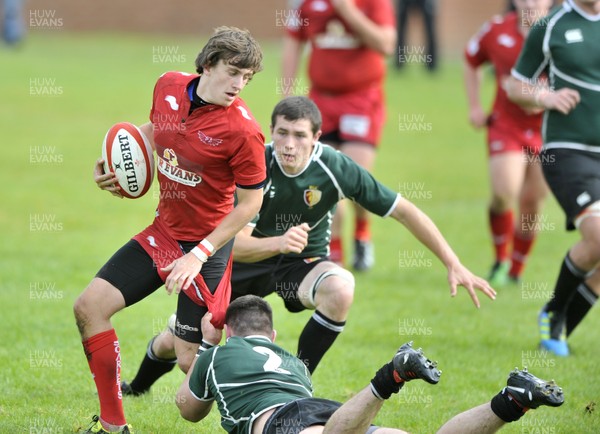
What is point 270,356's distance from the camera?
467cm

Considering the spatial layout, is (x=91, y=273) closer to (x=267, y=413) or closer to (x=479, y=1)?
(x=267, y=413)

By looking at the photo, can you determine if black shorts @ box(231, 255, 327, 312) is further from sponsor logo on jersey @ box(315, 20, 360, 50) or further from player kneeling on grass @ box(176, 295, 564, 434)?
sponsor logo on jersey @ box(315, 20, 360, 50)

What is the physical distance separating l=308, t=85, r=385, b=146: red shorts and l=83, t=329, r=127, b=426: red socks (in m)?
4.83

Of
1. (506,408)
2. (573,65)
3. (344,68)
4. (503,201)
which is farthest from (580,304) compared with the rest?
(344,68)

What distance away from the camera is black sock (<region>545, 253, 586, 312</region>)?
22.8 ft

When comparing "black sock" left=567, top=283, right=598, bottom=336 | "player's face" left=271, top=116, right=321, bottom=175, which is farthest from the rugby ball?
"black sock" left=567, top=283, right=598, bottom=336

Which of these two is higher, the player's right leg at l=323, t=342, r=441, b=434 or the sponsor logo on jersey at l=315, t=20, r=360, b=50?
the sponsor logo on jersey at l=315, t=20, r=360, b=50

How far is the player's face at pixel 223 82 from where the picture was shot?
5012mm

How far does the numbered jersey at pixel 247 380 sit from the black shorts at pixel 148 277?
571 millimetres

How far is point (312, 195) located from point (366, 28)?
12.2 feet

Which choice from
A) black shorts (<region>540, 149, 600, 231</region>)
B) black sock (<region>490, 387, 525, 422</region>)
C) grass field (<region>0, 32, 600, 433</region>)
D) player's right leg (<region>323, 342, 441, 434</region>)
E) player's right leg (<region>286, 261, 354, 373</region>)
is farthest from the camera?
black shorts (<region>540, 149, 600, 231</region>)

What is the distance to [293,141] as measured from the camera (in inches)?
232

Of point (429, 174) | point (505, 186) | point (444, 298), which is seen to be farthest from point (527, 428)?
point (429, 174)

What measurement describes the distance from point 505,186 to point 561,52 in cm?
240
